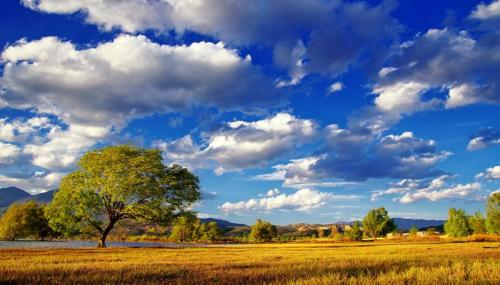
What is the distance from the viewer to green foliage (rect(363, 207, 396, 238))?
473 feet

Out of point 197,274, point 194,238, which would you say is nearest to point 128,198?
point 197,274

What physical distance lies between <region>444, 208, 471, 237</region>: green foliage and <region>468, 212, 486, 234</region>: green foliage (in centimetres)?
148

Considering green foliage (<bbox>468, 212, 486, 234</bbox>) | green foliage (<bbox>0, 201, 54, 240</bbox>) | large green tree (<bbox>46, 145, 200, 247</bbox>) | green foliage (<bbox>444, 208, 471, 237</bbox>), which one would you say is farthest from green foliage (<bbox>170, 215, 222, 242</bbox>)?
large green tree (<bbox>46, 145, 200, 247</bbox>)

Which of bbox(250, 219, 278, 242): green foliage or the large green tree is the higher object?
the large green tree

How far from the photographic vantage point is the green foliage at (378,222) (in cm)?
14412

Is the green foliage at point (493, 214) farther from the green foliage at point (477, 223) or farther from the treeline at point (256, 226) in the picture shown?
the green foliage at point (477, 223)

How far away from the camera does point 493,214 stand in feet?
336

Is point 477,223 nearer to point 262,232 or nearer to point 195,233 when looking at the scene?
point 262,232

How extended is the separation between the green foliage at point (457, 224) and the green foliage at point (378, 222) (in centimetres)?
1946

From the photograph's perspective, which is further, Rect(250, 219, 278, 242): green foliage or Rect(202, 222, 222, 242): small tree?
Rect(250, 219, 278, 242): green foliage

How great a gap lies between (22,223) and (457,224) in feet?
416

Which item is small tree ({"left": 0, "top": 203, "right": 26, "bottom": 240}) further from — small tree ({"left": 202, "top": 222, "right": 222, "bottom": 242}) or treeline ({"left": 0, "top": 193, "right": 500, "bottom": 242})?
small tree ({"left": 202, "top": 222, "right": 222, "bottom": 242})

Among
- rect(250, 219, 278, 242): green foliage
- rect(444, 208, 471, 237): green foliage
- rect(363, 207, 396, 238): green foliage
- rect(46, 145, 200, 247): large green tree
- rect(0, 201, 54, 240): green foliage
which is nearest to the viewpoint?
rect(46, 145, 200, 247): large green tree

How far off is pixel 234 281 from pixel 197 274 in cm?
271
